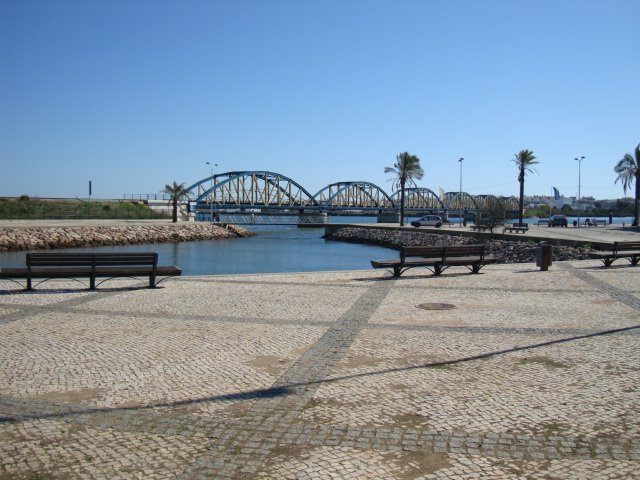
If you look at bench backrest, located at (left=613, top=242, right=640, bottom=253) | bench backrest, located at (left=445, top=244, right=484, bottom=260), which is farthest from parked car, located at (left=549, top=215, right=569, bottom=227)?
bench backrest, located at (left=445, top=244, right=484, bottom=260)

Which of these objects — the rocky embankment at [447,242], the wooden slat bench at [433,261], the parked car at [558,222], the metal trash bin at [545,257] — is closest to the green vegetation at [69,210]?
the rocky embankment at [447,242]

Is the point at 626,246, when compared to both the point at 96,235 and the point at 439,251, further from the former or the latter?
the point at 96,235

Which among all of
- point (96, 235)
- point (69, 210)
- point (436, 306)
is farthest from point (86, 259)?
point (69, 210)

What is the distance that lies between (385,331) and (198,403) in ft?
13.3

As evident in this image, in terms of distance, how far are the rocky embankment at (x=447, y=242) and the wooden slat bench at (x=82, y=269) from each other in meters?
21.9

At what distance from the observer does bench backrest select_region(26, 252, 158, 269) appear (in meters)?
13.2

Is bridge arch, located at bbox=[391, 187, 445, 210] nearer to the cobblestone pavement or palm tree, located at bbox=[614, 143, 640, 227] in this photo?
palm tree, located at bbox=[614, 143, 640, 227]

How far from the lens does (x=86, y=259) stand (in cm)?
1356

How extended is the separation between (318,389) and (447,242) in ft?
144

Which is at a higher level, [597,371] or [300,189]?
[300,189]

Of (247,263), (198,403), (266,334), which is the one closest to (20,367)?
(198,403)

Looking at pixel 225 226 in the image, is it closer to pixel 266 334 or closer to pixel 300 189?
pixel 266 334

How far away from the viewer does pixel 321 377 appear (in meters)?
6.70

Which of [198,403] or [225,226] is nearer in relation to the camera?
[198,403]
